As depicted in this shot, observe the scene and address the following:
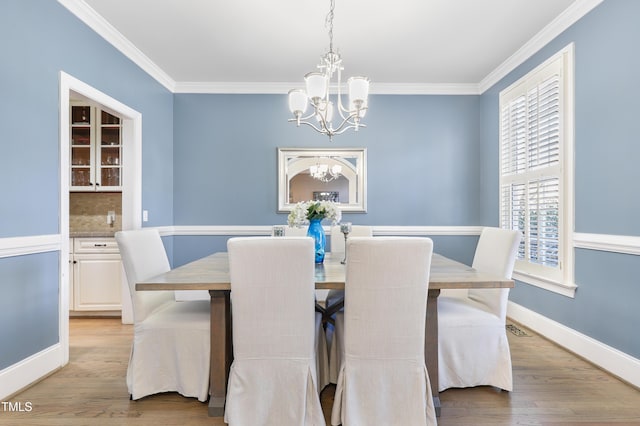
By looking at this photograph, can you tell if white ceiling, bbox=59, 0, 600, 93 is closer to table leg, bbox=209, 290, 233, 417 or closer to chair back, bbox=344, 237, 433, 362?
chair back, bbox=344, 237, 433, 362

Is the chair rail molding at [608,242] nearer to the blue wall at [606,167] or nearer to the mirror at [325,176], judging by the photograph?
the blue wall at [606,167]

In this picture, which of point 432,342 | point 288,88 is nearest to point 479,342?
point 432,342

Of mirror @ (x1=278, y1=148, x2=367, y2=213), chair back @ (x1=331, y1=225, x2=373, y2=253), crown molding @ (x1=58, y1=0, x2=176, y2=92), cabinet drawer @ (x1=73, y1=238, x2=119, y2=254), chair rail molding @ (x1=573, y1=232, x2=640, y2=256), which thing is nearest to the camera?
chair rail molding @ (x1=573, y1=232, x2=640, y2=256)

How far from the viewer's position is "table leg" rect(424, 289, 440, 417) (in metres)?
1.85

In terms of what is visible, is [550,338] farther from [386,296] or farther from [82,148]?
[82,148]

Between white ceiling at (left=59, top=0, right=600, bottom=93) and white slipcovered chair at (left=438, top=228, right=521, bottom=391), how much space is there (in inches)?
74.1

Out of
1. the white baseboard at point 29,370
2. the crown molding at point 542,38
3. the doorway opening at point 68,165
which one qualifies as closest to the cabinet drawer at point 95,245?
the doorway opening at point 68,165

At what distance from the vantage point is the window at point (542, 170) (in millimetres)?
2783

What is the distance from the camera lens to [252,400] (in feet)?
5.59

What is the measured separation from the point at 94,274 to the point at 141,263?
1951 millimetres

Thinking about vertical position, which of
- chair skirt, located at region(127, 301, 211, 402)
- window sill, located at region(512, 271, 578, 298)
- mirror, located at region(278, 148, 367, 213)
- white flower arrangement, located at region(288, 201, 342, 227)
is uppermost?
mirror, located at region(278, 148, 367, 213)

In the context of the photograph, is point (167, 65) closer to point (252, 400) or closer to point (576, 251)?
point (252, 400)

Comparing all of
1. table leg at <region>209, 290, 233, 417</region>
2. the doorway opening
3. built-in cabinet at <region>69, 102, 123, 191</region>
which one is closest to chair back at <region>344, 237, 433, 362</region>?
table leg at <region>209, 290, 233, 417</region>

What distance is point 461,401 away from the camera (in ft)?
6.51
